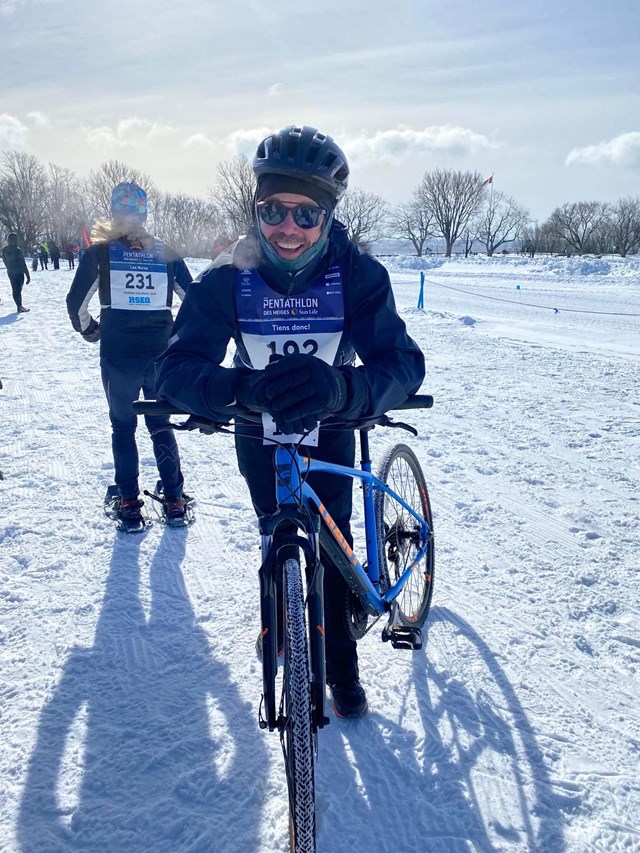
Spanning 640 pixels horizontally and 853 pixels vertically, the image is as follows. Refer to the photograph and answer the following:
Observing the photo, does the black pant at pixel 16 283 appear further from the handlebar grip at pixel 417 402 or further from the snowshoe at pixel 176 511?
the handlebar grip at pixel 417 402

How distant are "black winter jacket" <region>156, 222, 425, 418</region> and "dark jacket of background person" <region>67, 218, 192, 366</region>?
1.93m

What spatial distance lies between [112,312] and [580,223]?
57673 millimetres

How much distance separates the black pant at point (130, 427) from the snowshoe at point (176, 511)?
0.21ft

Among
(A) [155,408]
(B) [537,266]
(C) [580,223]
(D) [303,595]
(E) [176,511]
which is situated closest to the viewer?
(D) [303,595]

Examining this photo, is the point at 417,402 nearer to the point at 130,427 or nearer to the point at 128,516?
the point at 130,427

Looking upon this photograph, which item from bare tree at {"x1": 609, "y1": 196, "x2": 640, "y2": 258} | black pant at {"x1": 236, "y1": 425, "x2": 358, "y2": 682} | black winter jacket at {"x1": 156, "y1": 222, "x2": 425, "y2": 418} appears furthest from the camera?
bare tree at {"x1": 609, "y1": 196, "x2": 640, "y2": 258}

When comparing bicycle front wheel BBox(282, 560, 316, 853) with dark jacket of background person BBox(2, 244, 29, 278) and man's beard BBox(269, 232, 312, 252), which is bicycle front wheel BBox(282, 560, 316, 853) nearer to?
man's beard BBox(269, 232, 312, 252)

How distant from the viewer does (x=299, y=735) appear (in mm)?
1725

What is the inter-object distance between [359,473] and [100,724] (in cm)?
158

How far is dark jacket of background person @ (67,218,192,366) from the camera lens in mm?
3973

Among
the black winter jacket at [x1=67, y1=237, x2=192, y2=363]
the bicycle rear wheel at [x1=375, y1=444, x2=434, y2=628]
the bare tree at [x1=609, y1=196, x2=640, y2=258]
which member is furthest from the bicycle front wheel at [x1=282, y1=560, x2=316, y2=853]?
the bare tree at [x1=609, y1=196, x2=640, y2=258]

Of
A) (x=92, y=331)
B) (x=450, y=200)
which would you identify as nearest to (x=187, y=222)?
(x=450, y=200)

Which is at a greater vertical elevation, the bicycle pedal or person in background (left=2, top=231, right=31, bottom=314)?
person in background (left=2, top=231, right=31, bottom=314)

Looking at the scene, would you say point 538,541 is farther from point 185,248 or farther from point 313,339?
point 185,248
